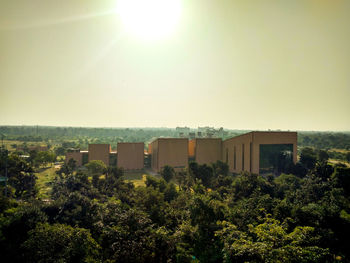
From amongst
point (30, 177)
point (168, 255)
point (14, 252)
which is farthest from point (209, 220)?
point (30, 177)

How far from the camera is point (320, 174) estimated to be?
1992 centimetres

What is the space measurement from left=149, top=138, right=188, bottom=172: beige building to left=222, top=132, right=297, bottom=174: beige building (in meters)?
6.64

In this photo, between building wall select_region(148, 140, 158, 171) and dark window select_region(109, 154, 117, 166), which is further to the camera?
dark window select_region(109, 154, 117, 166)

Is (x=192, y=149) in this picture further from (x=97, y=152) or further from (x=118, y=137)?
(x=118, y=137)

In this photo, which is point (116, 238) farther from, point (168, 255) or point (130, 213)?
point (168, 255)

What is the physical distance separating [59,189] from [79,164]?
66.5ft

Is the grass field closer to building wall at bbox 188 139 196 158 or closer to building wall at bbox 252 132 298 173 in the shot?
building wall at bbox 188 139 196 158

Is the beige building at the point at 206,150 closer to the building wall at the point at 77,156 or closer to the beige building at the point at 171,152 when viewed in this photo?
the beige building at the point at 171,152

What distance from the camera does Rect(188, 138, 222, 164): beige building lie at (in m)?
33.5

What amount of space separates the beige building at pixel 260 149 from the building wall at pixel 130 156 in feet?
43.5

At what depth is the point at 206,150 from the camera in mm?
33812

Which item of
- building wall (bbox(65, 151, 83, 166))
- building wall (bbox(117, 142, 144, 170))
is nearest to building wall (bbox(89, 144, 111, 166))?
building wall (bbox(65, 151, 83, 166))

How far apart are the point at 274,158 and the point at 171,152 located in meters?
13.3

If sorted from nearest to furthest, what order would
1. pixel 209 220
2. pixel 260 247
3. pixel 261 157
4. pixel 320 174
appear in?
pixel 260 247
pixel 209 220
pixel 320 174
pixel 261 157
